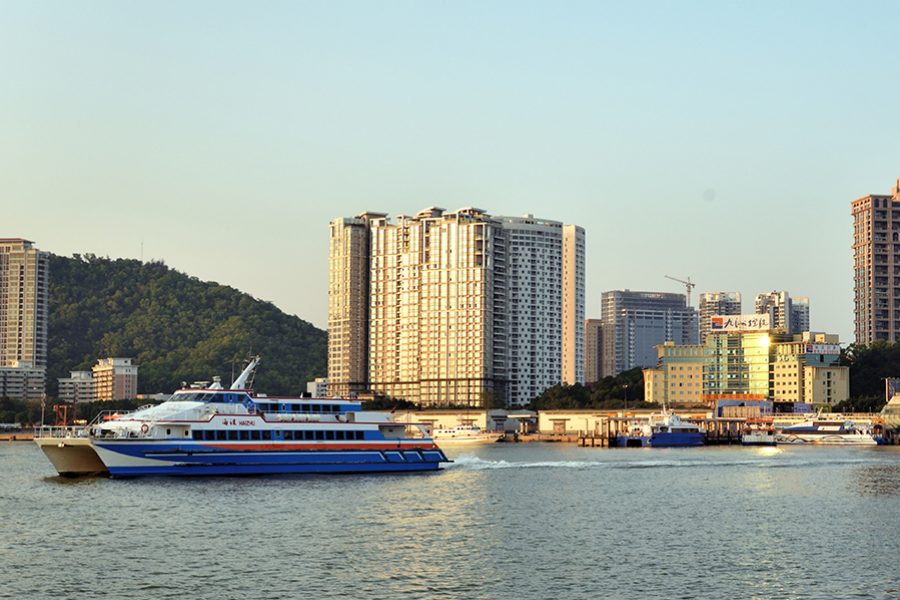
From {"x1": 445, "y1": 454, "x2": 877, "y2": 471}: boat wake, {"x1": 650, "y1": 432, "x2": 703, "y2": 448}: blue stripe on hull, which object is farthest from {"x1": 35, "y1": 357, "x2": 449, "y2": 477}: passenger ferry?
{"x1": 650, "y1": 432, "x2": 703, "y2": 448}: blue stripe on hull

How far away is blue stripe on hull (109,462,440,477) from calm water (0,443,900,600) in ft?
2.82

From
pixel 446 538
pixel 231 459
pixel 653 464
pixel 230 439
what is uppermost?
pixel 230 439

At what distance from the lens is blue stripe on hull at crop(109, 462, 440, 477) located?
89.3m

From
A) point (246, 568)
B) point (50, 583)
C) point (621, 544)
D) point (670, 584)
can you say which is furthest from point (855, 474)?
point (50, 583)

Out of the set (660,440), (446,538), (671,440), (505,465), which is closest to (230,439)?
(446,538)

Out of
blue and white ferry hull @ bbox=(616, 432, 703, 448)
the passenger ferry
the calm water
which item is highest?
the passenger ferry

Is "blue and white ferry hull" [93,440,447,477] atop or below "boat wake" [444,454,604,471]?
atop

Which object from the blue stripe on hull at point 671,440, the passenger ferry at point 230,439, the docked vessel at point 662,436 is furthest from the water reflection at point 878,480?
the docked vessel at point 662,436

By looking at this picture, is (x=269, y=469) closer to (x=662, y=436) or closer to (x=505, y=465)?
(x=505, y=465)

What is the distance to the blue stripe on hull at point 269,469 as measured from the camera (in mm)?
89312

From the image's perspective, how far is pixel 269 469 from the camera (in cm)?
9312

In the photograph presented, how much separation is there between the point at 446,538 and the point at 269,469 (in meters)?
33.4

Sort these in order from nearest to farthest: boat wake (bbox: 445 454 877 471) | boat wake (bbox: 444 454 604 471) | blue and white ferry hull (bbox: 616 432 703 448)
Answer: boat wake (bbox: 444 454 604 471) → boat wake (bbox: 445 454 877 471) → blue and white ferry hull (bbox: 616 432 703 448)

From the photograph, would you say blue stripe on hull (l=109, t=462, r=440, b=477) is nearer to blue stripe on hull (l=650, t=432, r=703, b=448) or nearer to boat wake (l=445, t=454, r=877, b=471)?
boat wake (l=445, t=454, r=877, b=471)
